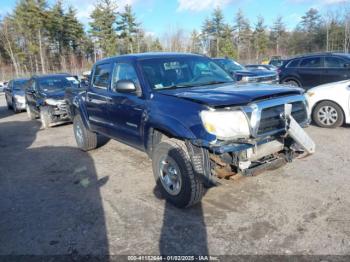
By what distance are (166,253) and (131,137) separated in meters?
2.13

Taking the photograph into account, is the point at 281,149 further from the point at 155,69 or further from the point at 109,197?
the point at 109,197

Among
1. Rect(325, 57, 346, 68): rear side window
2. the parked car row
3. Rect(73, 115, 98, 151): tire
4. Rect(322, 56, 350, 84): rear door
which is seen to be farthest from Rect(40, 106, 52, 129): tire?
Rect(325, 57, 346, 68): rear side window

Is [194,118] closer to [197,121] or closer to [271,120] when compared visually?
[197,121]

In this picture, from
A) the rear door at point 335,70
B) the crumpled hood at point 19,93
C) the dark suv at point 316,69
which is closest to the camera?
the rear door at point 335,70

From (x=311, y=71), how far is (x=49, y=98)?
9341 millimetres

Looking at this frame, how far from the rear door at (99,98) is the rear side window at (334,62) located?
886 cm

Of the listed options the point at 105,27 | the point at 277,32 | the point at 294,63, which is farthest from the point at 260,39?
the point at 294,63

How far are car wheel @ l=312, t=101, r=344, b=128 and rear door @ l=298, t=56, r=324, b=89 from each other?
4.26m

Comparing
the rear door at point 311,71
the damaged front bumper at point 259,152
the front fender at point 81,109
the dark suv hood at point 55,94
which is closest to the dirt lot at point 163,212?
the damaged front bumper at point 259,152

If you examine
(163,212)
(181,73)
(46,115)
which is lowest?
(163,212)

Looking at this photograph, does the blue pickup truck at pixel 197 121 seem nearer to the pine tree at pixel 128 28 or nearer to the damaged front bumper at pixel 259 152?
the damaged front bumper at pixel 259 152

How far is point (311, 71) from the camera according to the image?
11695 mm

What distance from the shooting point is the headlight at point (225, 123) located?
11.1 feet

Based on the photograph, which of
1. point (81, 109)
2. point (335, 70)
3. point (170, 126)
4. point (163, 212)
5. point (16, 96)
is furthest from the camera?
point (16, 96)
